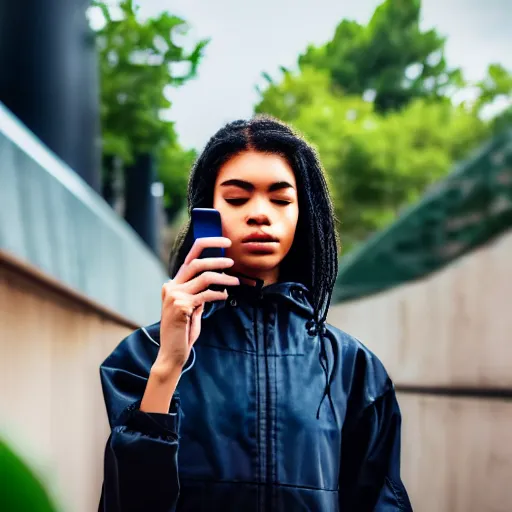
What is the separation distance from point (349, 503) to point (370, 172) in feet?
61.6

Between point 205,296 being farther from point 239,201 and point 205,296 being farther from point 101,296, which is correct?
point 101,296

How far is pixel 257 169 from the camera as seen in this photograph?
75.0 inches

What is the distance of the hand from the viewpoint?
1.62 meters

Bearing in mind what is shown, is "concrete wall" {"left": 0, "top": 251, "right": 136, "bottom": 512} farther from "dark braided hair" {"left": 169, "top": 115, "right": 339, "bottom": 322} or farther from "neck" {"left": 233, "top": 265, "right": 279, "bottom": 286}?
"neck" {"left": 233, "top": 265, "right": 279, "bottom": 286}

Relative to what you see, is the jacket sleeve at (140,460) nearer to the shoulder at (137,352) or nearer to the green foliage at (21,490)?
the shoulder at (137,352)

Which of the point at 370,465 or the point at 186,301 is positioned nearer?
the point at 186,301

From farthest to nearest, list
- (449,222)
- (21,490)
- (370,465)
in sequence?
(449,222), (370,465), (21,490)

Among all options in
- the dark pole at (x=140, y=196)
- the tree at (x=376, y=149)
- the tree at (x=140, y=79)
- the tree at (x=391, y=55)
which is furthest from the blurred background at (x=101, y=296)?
the tree at (x=391, y=55)

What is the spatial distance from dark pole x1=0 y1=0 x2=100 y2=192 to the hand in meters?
2.32

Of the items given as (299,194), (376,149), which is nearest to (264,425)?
(299,194)

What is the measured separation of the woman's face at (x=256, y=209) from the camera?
1852 millimetres

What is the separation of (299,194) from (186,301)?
1.86 feet

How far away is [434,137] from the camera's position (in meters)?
20.6

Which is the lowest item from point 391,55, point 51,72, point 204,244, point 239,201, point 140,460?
point 140,460
